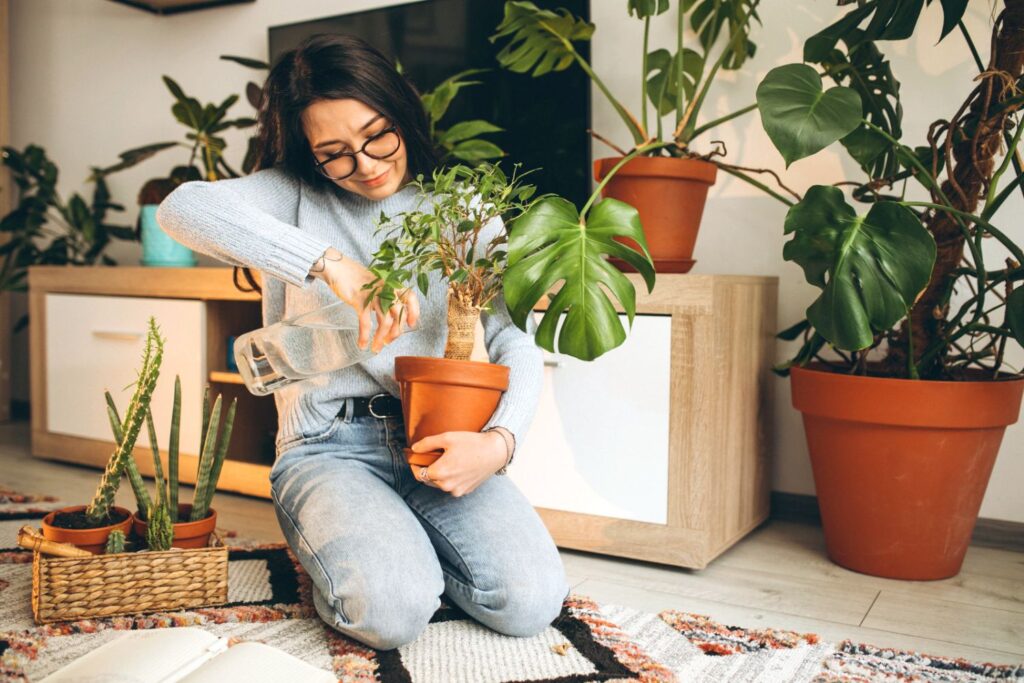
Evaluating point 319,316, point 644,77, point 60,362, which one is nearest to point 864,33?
point 644,77

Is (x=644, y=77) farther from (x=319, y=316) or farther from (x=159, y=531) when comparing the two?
(x=159, y=531)

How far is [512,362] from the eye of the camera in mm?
1373

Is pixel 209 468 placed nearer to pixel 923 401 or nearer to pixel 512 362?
pixel 512 362

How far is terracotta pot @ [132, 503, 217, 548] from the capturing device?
4.71 ft

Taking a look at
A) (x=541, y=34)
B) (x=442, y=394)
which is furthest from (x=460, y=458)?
(x=541, y=34)

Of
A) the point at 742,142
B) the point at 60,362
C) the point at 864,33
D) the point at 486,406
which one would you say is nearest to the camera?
the point at 486,406

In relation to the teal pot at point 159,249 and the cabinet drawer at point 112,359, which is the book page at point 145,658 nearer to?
the cabinet drawer at point 112,359

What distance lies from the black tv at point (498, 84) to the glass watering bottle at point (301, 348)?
3.14 feet

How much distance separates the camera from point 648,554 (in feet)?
5.69

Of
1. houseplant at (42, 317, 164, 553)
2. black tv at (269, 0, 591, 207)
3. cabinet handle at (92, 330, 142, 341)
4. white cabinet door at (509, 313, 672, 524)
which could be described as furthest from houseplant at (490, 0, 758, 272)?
cabinet handle at (92, 330, 142, 341)

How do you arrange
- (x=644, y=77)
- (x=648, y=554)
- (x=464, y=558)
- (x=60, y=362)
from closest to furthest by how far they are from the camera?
1. (x=464, y=558)
2. (x=648, y=554)
3. (x=644, y=77)
4. (x=60, y=362)

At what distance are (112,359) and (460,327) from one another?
67.0 inches

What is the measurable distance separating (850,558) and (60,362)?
2.27m

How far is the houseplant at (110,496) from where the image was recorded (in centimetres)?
135
